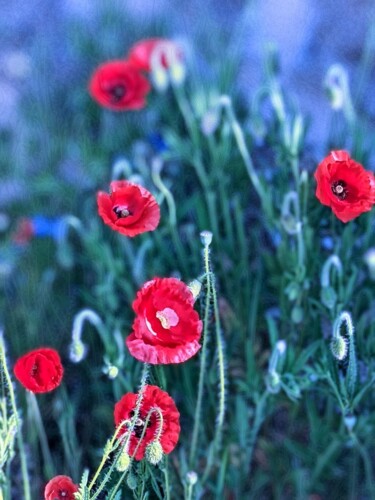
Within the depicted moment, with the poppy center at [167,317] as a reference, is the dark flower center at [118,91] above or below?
above

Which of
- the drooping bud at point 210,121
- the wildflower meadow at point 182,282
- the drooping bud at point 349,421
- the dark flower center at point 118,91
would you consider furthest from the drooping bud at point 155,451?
the dark flower center at point 118,91

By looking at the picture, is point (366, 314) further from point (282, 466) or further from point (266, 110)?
point (266, 110)

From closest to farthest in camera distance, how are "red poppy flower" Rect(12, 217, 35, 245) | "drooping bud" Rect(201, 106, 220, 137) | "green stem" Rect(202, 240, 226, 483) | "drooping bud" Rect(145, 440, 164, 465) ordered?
"drooping bud" Rect(145, 440, 164, 465)
"green stem" Rect(202, 240, 226, 483)
"drooping bud" Rect(201, 106, 220, 137)
"red poppy flower" Rect(12, 217, 35, 245)

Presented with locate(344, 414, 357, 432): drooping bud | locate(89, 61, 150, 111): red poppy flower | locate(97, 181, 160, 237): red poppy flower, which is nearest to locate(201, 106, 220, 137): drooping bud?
locate(89, 61, 150, 111): red poppy flower

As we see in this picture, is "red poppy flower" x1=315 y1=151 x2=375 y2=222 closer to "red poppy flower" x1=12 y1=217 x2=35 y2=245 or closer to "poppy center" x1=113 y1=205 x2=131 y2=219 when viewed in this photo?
"poppy center" x1=113 y1=205 x2=131 y2=219

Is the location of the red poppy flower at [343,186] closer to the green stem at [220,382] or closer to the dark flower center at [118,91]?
the green stem at [220,382]

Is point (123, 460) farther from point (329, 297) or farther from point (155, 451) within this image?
point (329, 297)

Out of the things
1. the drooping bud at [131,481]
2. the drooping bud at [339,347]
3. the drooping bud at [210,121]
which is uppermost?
the drooping bud at [210,121]
